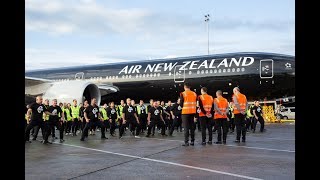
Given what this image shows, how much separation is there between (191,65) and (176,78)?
3.91 ft

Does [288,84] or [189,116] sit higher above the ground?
[288,84]

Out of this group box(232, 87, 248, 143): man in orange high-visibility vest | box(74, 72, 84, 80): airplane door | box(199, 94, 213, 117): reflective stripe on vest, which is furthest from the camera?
box(74, 72, 84, 80): airplane door

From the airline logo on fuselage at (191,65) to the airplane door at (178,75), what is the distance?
207 millimetres

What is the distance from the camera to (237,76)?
68.8ft

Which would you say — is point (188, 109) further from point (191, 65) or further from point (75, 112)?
point (191, 65)

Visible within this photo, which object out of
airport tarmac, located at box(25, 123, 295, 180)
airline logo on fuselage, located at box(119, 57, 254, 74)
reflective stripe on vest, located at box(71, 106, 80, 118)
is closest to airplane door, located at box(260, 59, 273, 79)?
airline logo on fuselage, located at box(119, 57, 254, 74)

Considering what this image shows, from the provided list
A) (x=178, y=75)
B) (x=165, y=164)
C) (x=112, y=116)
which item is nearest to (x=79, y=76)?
(x=178, y=75)

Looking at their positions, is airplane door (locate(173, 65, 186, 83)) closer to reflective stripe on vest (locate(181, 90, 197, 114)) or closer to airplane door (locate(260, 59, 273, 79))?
airplane door (locate(260, 59, 273, 79))

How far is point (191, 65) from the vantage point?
22531 millimetres

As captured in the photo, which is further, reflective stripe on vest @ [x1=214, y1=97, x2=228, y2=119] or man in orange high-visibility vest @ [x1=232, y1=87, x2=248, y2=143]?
reflective stripe on vest @ [x1=214, y1=97, x2=228, y2=119]

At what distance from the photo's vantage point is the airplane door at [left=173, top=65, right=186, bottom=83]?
73.6 feet
